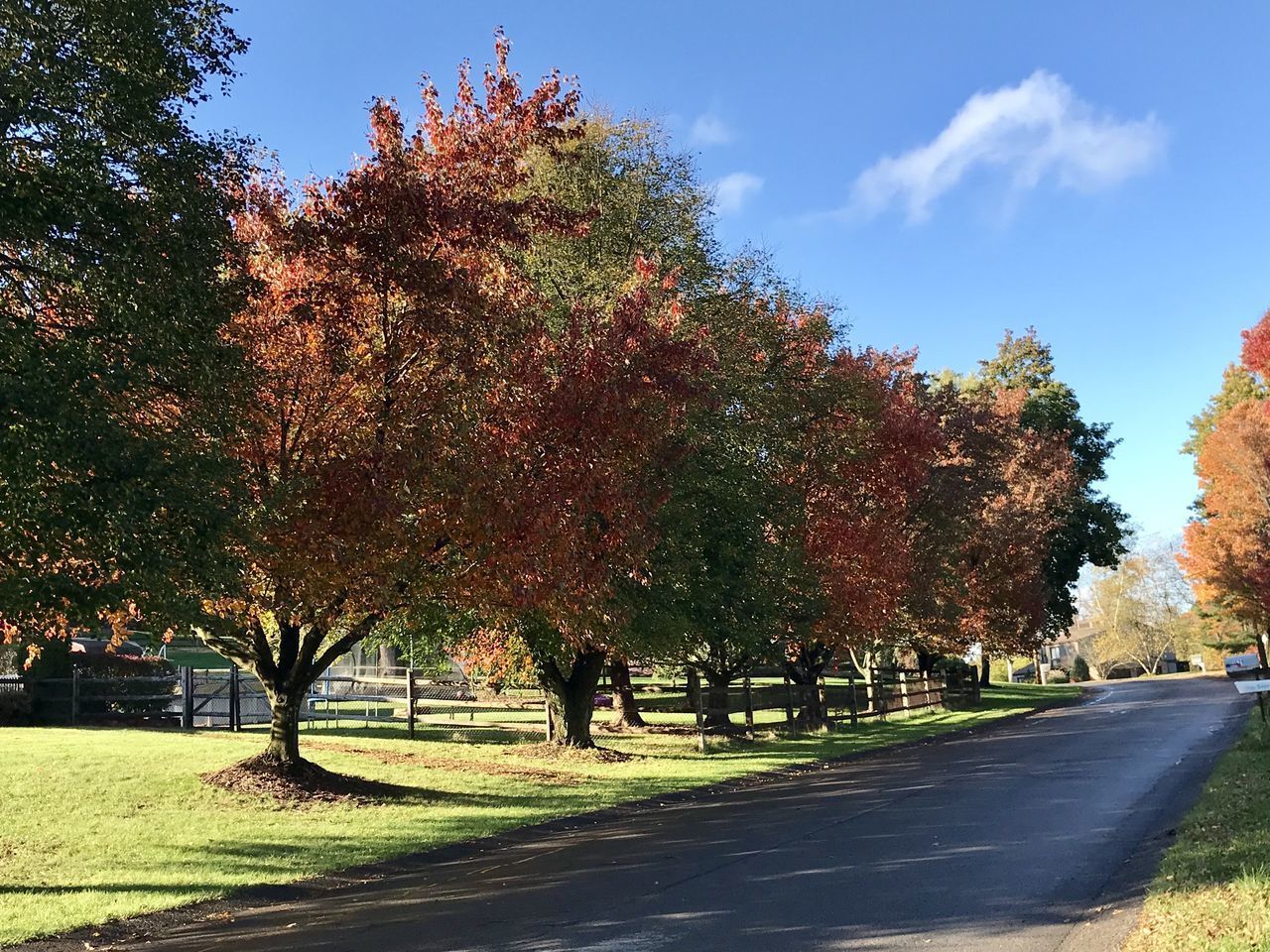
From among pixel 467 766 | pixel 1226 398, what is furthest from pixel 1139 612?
pixel 467 766

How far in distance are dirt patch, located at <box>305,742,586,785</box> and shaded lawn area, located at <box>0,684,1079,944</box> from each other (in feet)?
0.13

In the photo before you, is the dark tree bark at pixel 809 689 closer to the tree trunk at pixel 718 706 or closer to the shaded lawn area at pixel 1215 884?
the tree trunk at pixel 718 706

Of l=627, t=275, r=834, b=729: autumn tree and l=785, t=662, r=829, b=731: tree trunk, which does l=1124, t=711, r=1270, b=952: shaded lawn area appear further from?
l=785, t=662, r=829, b=731: tree trunk

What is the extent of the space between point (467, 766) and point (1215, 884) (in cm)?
1391

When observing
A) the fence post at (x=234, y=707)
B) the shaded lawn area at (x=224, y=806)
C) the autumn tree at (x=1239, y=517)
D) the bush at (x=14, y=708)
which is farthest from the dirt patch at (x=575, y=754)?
the autumn tree at (x=1239, y=517)

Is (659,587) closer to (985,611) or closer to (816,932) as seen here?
(816,932)

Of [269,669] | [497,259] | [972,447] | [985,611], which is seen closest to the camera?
[497,259]

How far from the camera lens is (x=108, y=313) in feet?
29.6

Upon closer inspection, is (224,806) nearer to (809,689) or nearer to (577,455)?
(577,455)

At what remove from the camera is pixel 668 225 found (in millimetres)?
23391

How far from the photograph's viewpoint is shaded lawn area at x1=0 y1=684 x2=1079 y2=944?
367 inches

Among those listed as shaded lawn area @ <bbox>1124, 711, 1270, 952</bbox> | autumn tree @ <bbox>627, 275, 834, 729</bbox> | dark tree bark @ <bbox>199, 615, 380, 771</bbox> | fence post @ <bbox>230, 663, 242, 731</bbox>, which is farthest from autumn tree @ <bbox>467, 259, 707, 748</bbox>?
fence post @ <bbox>230, 663, 242, 731</bbox>

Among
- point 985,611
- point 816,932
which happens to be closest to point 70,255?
point 816,932

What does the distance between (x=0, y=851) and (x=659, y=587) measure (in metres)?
11.5
